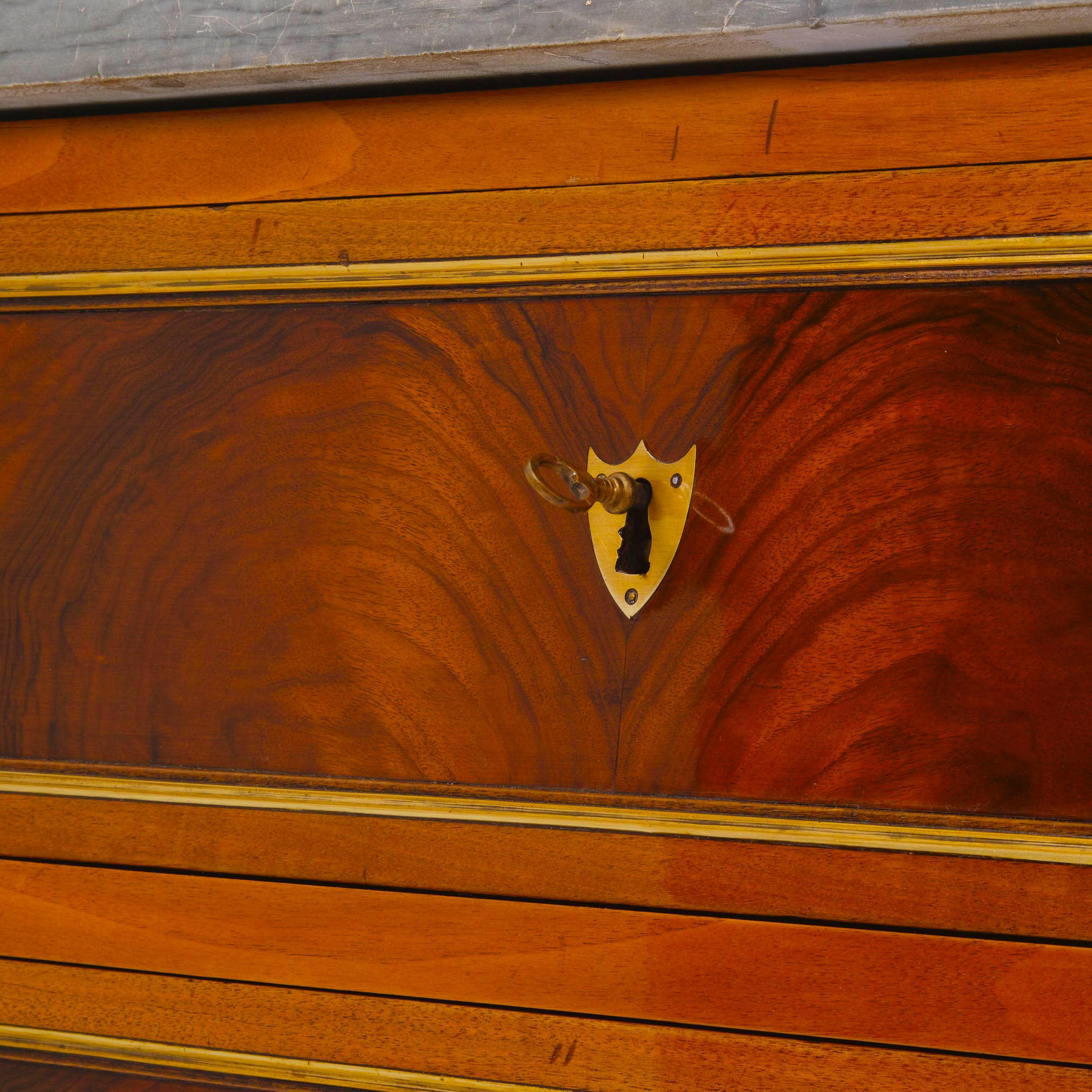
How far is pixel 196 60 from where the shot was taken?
54 centimetres

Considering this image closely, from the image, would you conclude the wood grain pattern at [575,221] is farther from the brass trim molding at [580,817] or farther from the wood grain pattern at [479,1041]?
the wood grain pattern at [479,1041]

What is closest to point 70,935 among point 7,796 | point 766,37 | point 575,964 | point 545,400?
point 7,796

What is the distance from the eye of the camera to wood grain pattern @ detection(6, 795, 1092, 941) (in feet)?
1.49

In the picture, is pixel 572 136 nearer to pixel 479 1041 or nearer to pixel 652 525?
pixel 652 525

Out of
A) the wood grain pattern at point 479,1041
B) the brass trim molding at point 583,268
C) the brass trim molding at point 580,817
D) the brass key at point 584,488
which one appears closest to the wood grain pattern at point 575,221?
the brass trim molding at point 583,268

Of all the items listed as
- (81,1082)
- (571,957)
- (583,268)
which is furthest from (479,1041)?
(583,268)

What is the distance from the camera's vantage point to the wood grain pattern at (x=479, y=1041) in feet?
1.51

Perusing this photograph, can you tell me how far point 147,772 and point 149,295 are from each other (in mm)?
251

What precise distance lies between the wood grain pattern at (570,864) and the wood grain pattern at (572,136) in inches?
12.3

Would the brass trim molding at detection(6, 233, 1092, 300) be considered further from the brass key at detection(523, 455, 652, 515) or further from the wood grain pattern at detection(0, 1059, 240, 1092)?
the wood grain pattern at detection(0, 1059, 240, 1092)

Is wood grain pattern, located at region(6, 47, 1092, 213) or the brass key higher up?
wood grain pattern, located at region(6, 47, 1092, 213)

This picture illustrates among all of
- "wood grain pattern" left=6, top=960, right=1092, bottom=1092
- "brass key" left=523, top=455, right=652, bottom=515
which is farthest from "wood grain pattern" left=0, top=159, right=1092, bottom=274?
"wood grain pattern" left=6, top=960, right=1092, bottom=1092

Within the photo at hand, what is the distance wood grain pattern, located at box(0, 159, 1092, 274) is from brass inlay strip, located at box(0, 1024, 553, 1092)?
40 centimetres

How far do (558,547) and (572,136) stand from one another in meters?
0.20
